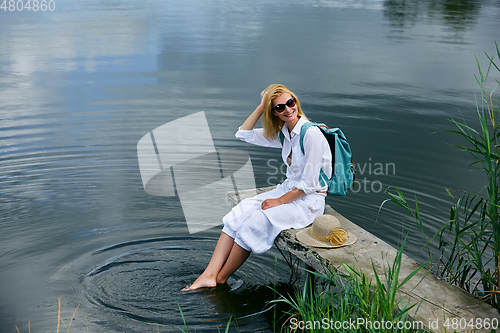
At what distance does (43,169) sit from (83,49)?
30.2 ft

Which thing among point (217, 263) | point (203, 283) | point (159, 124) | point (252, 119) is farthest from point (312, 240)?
point (159, 124)

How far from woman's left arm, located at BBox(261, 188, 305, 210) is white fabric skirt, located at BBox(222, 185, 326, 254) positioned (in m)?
0.04

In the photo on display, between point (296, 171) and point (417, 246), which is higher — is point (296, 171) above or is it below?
Result: above

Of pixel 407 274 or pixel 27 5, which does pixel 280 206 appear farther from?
pixel 27 5

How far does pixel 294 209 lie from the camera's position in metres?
3.90

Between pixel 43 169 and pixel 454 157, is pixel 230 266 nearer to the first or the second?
pixel 43 169

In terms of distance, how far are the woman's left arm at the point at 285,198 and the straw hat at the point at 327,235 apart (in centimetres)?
29

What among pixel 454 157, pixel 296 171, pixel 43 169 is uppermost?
pixel 296 171

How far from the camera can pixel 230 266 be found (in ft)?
12.9

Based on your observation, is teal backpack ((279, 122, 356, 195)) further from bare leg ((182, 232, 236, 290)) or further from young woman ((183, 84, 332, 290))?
bare leg ((182, 232, 236, 290))

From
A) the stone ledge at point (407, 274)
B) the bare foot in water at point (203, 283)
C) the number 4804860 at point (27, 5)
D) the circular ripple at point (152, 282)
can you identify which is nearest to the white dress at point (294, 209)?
the stone ledge at point (407, 274)

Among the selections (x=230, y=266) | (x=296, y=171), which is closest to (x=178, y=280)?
(x=230, y=266)

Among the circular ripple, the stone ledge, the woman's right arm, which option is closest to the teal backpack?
the stone ledge

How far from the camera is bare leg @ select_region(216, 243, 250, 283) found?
12.8ft
